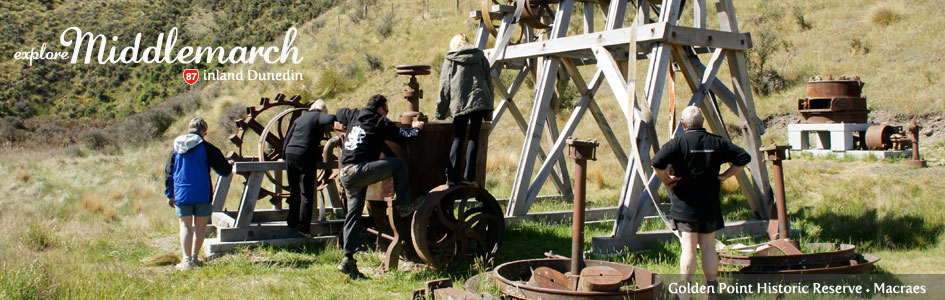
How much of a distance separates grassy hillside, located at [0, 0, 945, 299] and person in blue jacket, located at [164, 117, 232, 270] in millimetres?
256

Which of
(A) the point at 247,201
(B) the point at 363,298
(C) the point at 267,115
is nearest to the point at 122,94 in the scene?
(C) the point at 267,115

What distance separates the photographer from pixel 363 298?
5453 millimetres

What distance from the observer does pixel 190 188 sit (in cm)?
665

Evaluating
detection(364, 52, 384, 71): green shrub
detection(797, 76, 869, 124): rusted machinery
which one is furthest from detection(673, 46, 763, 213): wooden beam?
detection(364, 52, 384, 71): green shrub

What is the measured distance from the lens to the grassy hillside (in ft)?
19.6

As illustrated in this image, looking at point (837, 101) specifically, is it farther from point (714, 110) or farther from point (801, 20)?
point (801, 20)

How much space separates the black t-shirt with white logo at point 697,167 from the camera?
16.7 ft

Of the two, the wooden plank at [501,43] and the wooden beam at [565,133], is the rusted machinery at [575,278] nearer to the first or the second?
the wooden beam at [565,133]

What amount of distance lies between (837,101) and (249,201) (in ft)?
32.1

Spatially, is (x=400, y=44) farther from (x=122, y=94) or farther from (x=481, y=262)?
(x=481, y=262)

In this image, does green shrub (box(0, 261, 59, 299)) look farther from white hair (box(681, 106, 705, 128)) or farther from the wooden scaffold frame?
white hair (box(681, 106, 705, 128))

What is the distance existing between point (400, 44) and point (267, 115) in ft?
22.5

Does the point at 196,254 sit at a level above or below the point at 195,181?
below

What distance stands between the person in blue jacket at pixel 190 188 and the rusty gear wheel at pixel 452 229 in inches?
83.2
